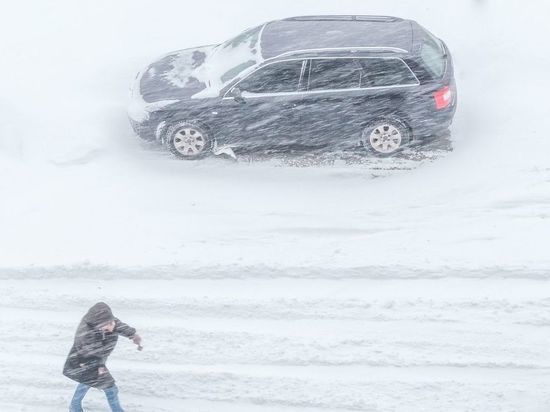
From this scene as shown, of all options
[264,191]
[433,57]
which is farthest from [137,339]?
[433,57]

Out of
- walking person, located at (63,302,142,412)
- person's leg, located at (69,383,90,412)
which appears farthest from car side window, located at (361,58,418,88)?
person's leg, located at (69,383,90,412)

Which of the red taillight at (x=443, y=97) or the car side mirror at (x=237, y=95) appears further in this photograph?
the car side mirror at (x=237, y=95)

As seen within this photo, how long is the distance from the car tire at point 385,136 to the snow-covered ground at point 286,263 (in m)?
0.22

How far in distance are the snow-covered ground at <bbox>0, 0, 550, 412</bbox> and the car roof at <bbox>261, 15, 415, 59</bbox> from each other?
5.09 feet

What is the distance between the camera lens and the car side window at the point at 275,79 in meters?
10.3

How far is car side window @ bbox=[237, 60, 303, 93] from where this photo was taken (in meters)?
10.3

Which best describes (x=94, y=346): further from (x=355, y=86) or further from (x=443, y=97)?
(x=443, y=97)

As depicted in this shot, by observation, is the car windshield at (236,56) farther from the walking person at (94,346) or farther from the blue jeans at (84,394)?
the blue jeans at (84,394)

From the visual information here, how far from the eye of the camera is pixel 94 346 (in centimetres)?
818

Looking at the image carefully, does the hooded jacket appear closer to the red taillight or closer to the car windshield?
the car windshield

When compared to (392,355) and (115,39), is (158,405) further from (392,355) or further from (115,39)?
(115,39)

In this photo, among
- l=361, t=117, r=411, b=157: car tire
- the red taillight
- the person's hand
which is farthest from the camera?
l=361, t=117, r=411, b=157: car tire

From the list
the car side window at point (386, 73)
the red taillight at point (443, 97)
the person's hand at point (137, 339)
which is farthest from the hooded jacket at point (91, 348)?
the red taillight at point (443, 97)

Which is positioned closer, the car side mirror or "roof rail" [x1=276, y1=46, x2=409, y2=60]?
"roof rail" [x1=276, y1=46, x2=409, y2=60]
